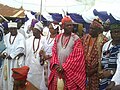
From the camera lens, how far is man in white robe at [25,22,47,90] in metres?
9.72

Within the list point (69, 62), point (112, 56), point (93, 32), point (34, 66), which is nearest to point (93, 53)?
point (93, 32)

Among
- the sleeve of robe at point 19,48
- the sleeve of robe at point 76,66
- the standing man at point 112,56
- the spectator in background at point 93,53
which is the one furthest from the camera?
the sleeve of robe at point 19,48

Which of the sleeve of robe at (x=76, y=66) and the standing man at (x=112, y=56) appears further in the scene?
the sleeve of robe at (x=76, y=66)

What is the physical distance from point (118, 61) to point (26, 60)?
A: 3769 millimetres

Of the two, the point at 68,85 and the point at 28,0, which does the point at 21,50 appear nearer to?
the point at 68,85

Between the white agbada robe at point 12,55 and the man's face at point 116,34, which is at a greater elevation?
the man's face at point 116,34

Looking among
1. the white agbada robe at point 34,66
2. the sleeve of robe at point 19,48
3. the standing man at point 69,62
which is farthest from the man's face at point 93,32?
the sleeve of robe at point 19,48

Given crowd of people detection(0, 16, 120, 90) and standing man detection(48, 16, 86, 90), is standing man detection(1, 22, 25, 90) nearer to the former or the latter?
crowd of people detection(0, 16, 120, 90)

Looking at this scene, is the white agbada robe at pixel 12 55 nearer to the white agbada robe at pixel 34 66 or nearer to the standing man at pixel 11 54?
the standing man at pixel 11 54

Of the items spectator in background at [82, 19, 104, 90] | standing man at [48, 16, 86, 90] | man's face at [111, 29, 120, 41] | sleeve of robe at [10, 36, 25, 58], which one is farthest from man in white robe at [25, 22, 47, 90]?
man's face at [111, 29, 120, 41]

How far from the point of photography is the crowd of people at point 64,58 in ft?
22.4

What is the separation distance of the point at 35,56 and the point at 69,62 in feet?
6.57

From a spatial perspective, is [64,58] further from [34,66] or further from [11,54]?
[11,54]

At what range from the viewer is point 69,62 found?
25.8 ft
